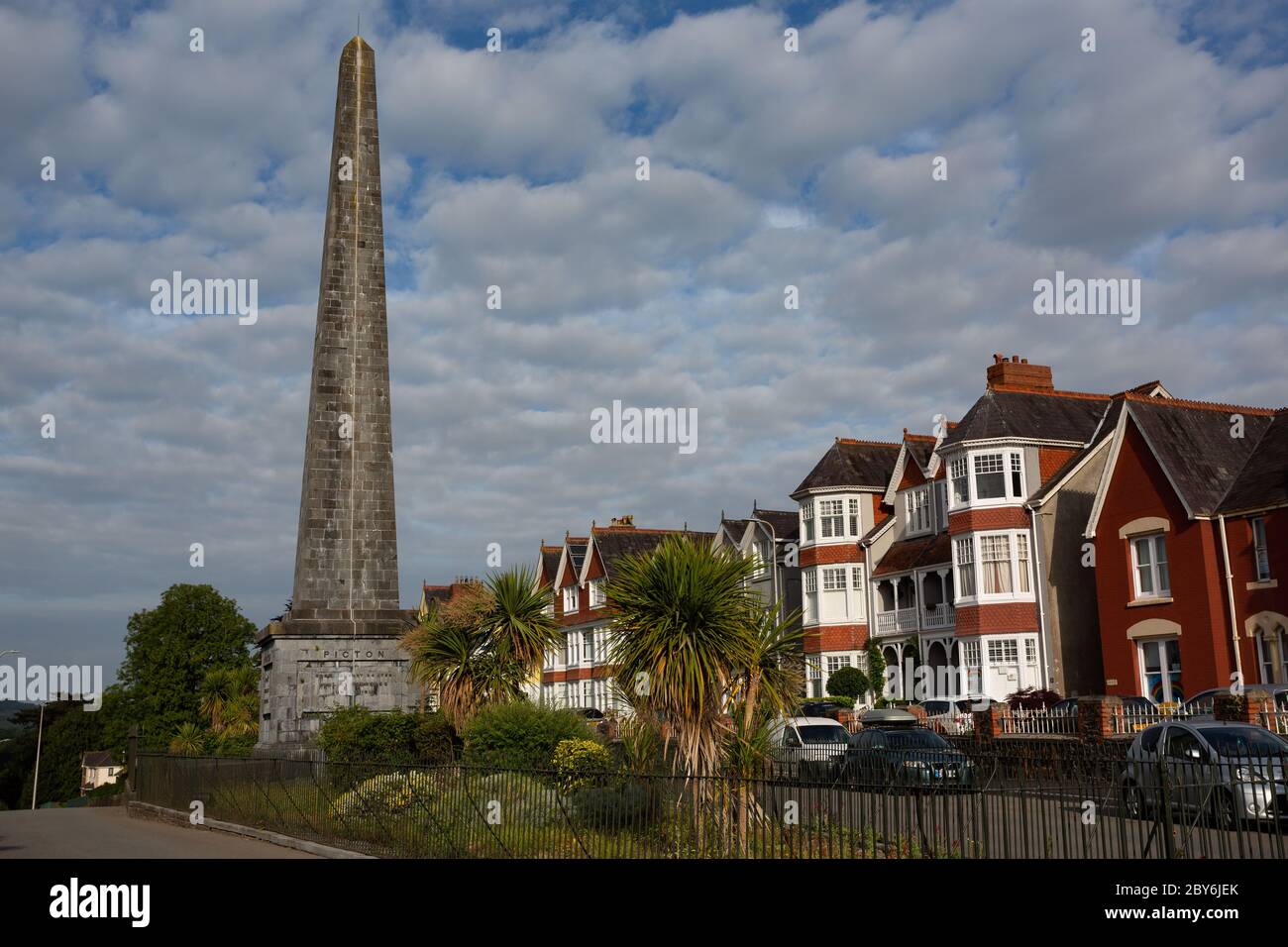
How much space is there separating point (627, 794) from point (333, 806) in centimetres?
625

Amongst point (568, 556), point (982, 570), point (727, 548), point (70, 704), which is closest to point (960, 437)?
point (982, 570)

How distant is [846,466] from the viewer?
157 ft

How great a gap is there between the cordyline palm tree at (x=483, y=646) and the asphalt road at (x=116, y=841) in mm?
4879

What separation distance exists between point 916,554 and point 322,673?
2628cm

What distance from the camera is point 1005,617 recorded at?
37.8 meters

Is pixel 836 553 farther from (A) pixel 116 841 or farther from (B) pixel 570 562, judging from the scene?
(A) pixel 116 841

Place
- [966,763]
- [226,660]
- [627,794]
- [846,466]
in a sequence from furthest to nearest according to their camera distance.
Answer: [226,660], [846,466], [627,794], [966,763]

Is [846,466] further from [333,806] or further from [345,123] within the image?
[333,806]

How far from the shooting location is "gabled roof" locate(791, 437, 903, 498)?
1880 inches

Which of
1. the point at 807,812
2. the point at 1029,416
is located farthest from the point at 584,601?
the point at 807,812

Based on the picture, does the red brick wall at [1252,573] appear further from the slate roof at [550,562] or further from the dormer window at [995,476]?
the slate roof at [550,562]

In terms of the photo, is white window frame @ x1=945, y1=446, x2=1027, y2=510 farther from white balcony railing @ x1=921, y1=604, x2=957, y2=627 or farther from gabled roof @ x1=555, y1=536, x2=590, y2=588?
gabled roof @ x1=555, y1=536, x2=590, y2=588

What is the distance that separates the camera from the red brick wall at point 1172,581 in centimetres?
3194
